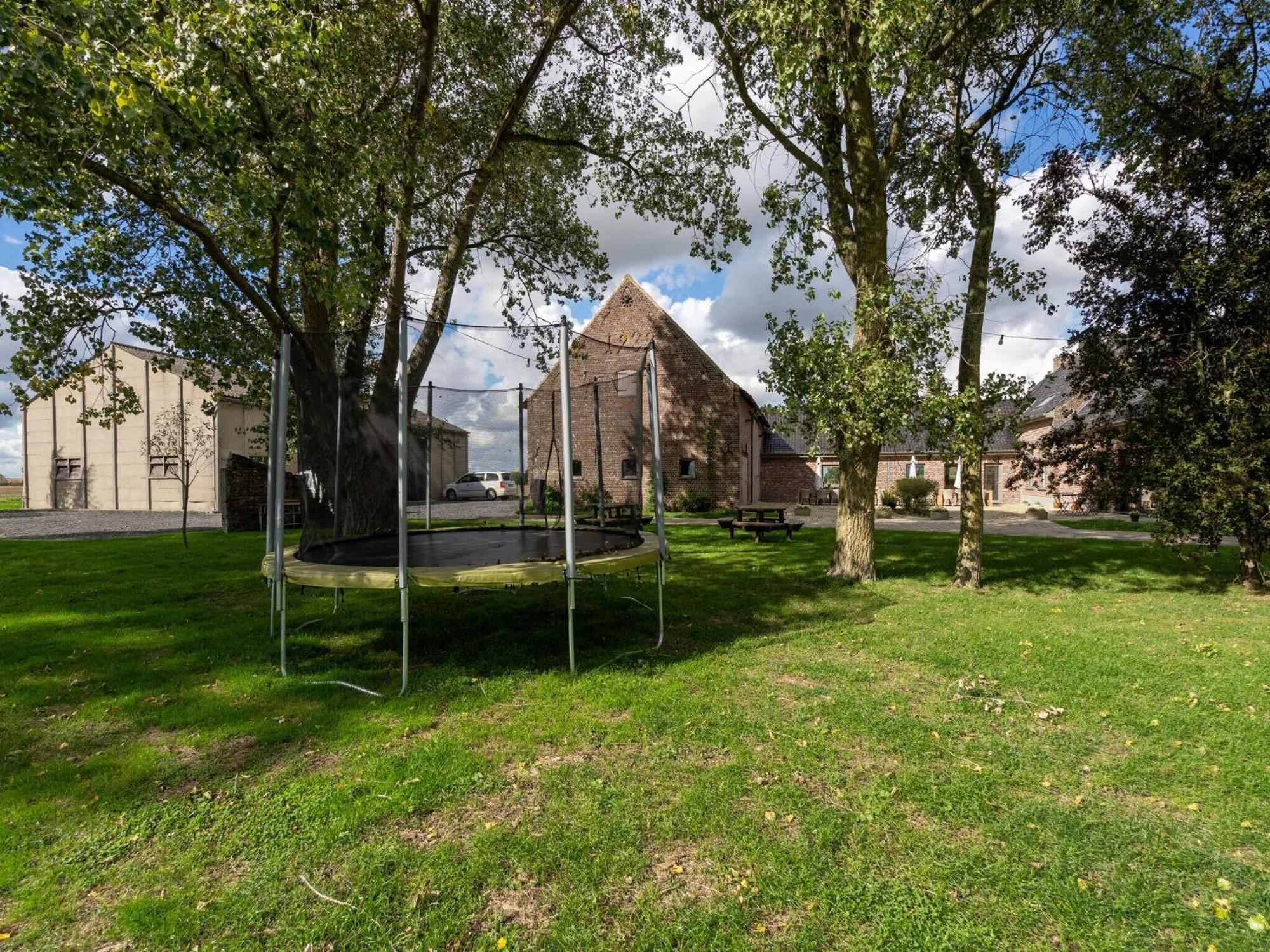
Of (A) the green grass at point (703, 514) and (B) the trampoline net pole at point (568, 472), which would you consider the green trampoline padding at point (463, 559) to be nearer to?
(B) the trampoline net pole at point (568, 472)

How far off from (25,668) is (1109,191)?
43.1 feet

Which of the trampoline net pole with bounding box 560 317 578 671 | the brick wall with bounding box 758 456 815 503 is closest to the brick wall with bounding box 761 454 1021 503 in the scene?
the brick wall with bounding box 758 456 815 503

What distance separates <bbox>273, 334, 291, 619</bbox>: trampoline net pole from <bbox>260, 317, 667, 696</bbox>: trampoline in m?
0.01

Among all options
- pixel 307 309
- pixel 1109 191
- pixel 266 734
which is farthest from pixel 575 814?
pixel 1109 191

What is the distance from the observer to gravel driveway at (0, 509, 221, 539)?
15047mm

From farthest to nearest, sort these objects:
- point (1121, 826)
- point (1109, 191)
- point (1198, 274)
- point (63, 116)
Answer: point (1109, 191) < point (1198, 274) < point (63, 116) < point (1121, 826)

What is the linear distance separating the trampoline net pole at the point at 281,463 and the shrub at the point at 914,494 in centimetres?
2212

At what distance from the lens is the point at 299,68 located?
497 cm

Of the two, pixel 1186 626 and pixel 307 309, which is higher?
pixel 307 309

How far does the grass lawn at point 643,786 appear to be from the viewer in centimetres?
209

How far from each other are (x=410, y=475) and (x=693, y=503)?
1572 centimetres

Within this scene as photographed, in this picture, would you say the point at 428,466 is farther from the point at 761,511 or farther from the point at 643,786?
the point at 761,511

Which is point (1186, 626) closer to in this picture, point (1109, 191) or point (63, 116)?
point (1109, 191)

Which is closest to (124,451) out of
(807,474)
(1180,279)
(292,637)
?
(292,637)
